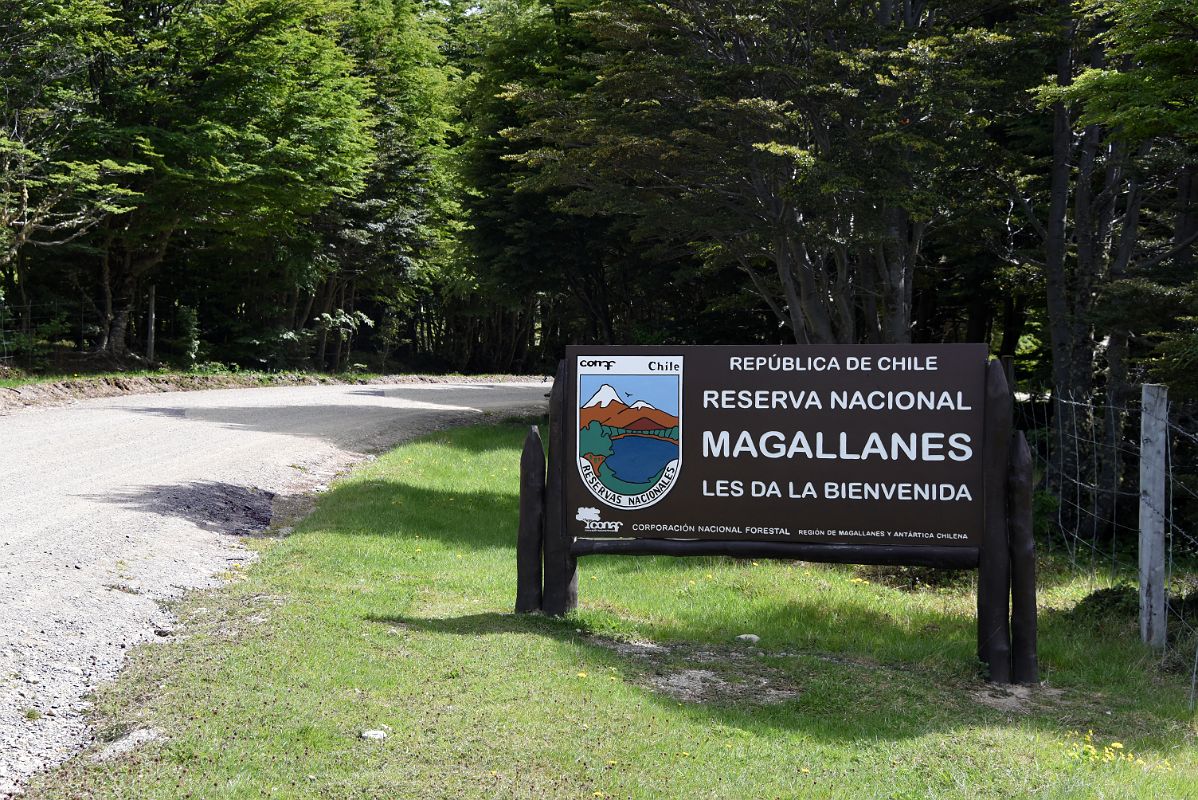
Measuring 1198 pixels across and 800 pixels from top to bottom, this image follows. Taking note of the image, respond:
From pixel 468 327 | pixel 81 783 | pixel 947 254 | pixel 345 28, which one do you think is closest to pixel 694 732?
pixel 81 783

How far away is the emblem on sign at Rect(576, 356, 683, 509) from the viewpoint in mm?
7344

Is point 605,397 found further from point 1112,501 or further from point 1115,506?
point 1112,501

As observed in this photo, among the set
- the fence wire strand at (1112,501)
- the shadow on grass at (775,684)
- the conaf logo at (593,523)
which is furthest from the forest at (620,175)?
the conaf logo at (593,523)

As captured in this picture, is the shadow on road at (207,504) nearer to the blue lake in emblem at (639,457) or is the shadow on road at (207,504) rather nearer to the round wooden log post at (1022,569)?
the blue lake in emblem at (639,457)

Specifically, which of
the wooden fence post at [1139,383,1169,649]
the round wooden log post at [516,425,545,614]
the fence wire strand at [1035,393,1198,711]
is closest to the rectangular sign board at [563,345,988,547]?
the round wooden log post at [516,425,545,614]

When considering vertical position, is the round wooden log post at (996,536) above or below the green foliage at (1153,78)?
below

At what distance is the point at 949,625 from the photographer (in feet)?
27.4

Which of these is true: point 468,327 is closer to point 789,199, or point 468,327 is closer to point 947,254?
point 947,254

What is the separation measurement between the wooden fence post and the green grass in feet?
0.93

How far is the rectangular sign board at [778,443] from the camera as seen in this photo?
689 centimetres

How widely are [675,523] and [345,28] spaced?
1437 inches

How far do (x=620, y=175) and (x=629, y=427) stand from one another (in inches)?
383

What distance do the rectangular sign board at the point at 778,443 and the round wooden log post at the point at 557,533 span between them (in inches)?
2.3

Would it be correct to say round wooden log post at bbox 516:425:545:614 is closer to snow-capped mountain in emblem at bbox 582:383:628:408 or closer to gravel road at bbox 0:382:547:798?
snow-capped mountain in emblem at bbox 582:383:628:408
